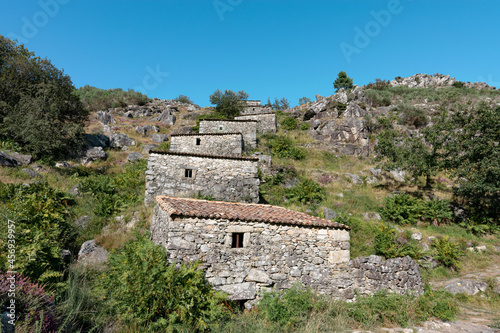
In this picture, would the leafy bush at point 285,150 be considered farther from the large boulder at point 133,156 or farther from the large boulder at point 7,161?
the large boulder at point 7,161

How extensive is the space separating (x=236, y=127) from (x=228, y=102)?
47.2 ft

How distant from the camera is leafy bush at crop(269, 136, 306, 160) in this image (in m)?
28.6

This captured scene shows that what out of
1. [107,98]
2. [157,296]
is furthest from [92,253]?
[107,98]

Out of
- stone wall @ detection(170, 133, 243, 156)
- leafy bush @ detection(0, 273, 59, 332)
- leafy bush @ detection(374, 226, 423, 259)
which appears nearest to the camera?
leafy bush @ detection(0, 273, 59, 332)

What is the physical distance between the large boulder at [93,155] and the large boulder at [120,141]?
4094 millimetres

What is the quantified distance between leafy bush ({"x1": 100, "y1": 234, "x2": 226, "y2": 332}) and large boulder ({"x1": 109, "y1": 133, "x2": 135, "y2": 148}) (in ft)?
90.7

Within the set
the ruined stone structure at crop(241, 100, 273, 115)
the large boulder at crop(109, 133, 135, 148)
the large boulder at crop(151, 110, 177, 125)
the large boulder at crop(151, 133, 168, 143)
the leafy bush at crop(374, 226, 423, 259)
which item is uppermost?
the ruined stone structure at crop(241, 100, 273, 115)

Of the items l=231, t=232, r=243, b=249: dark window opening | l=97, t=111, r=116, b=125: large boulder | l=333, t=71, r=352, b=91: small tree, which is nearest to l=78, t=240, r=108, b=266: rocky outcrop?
l=231, t=232, r=243, b=249: dark window opening

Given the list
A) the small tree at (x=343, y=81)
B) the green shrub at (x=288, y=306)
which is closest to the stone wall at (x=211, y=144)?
the green shrub at (x=288, y=306)

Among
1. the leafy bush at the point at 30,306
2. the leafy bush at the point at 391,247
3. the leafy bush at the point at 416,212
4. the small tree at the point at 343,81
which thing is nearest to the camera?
the leafy bush at the point at 30,306

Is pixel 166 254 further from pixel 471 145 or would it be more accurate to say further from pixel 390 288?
pixel 471 145

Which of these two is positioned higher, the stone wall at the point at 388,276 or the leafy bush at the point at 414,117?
the leafy bush at the point at 414,117

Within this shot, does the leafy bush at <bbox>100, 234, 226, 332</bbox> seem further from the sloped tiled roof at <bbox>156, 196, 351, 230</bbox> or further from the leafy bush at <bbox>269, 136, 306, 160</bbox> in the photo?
the leafy bush at <bbox>269, 136, 306, 160</bbox>

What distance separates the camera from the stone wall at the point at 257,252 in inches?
327
